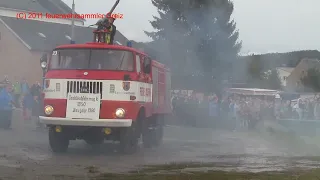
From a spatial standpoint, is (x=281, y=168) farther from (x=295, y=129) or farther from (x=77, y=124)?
(x=295, y=129)

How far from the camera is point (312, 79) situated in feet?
61.2

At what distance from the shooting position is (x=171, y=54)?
1959cm

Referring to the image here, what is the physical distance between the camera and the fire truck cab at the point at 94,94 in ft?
40.2

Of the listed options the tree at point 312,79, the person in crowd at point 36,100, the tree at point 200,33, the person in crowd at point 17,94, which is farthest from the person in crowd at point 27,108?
the tree at point 312,79

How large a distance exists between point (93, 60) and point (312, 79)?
9.15m

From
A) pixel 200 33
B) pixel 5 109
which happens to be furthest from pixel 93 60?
pixel 200 33

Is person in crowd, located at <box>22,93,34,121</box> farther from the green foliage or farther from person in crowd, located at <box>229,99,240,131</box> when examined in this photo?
person in crowd, located at <box>229,99,240,131</box>

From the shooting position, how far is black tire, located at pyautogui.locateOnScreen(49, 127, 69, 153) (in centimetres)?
1290

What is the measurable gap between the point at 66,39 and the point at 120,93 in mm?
33601

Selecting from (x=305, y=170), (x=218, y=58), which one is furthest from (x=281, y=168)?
(x=218, y=58)

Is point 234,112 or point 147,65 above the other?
point 147,65

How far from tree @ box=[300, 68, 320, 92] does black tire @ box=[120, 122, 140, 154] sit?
7.16 m

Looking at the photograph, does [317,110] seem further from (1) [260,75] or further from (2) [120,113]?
(2) [120,113]

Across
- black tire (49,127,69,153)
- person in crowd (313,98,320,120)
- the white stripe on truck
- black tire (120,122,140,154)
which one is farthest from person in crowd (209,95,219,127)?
black tire (49,127,69,153)
